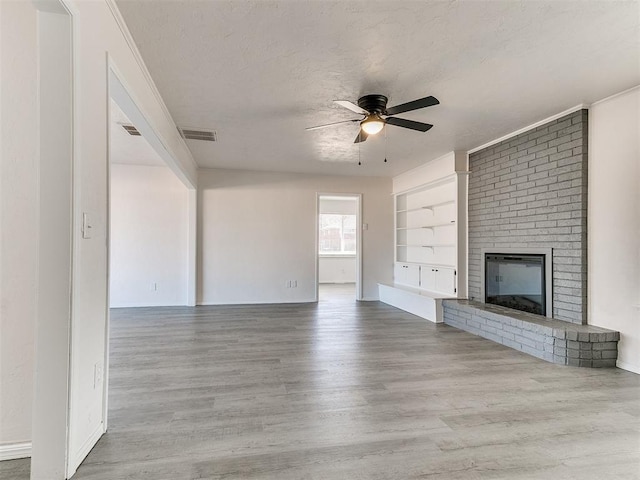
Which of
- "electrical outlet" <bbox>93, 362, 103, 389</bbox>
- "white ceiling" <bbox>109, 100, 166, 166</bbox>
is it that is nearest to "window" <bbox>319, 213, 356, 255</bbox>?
"white ceiling" <bbox>109, 100, 166, 166</bbox>

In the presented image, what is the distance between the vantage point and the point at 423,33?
208cm

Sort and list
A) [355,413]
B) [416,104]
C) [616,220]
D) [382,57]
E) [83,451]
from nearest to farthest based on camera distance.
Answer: [83,451]
[355,413]
[382,57]
[416,104]
[616,220]

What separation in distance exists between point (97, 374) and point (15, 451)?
0.50m

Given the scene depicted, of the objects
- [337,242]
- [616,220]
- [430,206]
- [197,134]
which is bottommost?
[337,242]

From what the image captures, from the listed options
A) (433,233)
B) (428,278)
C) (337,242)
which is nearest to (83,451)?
(428,278)

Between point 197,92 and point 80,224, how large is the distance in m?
1.88

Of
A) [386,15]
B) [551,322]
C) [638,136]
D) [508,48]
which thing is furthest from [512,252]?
[386,15]

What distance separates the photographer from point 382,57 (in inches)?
92.3

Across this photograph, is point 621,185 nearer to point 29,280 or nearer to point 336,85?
point 336,85

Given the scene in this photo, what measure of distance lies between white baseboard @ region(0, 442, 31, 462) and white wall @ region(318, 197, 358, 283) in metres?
8.04

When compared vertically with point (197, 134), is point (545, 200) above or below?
below

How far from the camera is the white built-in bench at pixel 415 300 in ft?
15.4

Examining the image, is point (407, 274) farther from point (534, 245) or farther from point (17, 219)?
point (17, 219)

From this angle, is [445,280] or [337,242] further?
[337,242]
